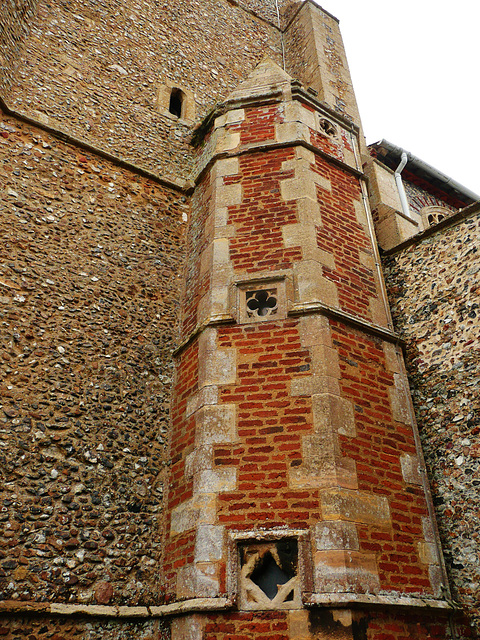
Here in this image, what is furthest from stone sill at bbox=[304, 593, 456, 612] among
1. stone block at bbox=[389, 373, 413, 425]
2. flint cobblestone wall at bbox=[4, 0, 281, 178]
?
flint cobblestone wall at bbox=[4, 0, 281, 178]

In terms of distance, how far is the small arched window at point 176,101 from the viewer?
28.6ft

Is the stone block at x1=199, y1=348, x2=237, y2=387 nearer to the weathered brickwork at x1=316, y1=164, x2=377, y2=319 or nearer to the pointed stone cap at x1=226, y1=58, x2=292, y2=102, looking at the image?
the weathered brickwork at x1=316, y1=164, x2=377, y2=319

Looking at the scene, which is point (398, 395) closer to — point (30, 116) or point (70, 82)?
point (30, 116)

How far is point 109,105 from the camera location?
7648mm

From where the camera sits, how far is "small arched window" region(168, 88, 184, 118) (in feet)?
28.6

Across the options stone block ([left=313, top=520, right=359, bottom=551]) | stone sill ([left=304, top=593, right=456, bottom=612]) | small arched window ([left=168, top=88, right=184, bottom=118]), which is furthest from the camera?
small arched window ([left=168, top=88, right=184, bottom=118])

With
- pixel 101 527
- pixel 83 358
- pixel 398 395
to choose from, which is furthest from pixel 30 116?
pixel 398 395

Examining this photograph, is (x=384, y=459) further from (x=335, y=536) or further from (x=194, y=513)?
(x=194, y=513)

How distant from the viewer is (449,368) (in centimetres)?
520

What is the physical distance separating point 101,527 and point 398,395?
3.06 meters

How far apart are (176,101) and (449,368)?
643 cm

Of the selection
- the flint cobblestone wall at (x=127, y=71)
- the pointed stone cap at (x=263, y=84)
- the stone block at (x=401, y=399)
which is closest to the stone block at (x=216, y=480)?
the stone block at (x=401, y=399)

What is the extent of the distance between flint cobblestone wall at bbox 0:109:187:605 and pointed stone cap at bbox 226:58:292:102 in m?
1.86

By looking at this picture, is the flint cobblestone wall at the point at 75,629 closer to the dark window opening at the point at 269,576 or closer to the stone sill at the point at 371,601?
the dark window opening at the point at 269,576
